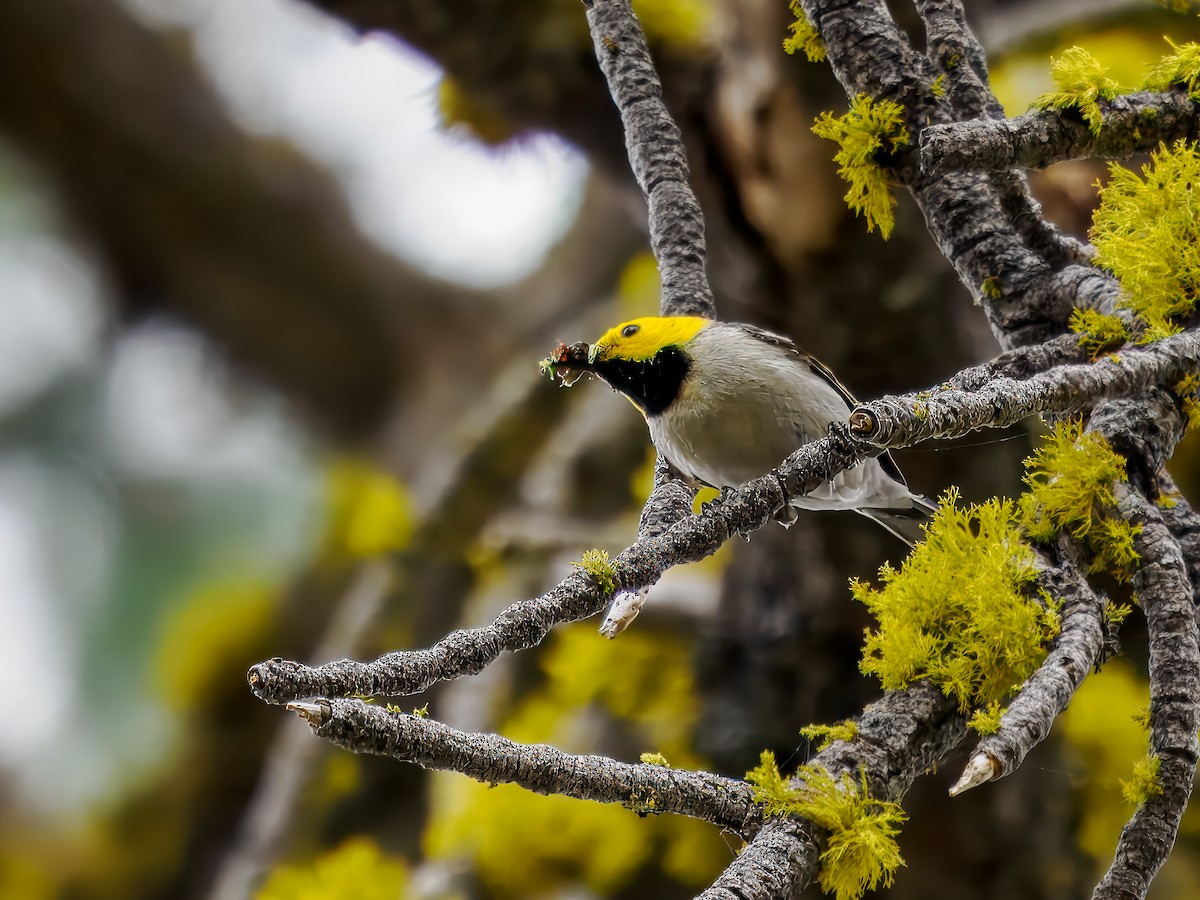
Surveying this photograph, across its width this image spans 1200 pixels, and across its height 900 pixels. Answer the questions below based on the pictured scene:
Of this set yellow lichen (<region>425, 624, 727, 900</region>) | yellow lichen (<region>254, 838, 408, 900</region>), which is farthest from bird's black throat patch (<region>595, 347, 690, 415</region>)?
yellow lichen (<region>254, 838, 408, 900</region>)

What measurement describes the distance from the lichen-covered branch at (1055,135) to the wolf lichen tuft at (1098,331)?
0.11 m

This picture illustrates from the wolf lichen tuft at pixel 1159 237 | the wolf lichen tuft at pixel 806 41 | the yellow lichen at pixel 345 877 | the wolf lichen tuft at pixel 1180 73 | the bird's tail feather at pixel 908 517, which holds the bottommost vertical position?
the yellow lichen at pixel 345 877

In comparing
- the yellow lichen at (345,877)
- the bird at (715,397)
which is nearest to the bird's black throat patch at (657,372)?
the bird at (715,397)

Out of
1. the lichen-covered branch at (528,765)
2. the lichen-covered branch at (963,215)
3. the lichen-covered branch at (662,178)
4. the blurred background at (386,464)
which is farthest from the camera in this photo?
the blurred background at (386,464)

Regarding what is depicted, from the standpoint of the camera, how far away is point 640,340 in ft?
2.37

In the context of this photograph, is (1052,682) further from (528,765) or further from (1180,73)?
(1180,73)

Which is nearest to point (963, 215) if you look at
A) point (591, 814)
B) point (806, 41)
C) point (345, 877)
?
point (806, 41)

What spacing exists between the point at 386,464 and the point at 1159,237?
5.95 feet

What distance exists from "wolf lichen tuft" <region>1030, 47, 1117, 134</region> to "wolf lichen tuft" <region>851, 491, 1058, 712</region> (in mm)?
252

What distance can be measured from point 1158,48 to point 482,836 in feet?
5.02

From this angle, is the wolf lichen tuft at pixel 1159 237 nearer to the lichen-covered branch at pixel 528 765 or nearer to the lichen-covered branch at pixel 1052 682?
the lichen-covered branch at pixel 1052 682

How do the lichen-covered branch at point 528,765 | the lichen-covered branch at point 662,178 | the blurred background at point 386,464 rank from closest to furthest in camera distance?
the lichen-covered branch at point 528,765 → the lichen-covered branch at point 662,178 → the blurred background at point 386,464

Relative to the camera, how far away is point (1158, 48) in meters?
1.18

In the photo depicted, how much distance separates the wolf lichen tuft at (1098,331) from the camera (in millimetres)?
649
